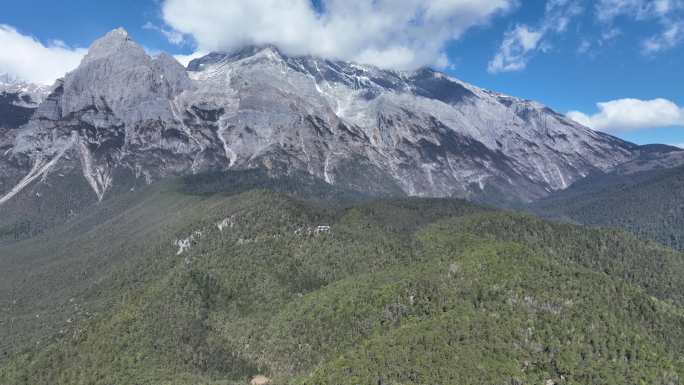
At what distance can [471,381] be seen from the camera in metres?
199

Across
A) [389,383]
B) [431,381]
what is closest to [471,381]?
[431,381]

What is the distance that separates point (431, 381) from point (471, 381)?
14.2 meters

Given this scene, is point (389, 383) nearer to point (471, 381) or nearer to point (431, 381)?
point (431, 381)

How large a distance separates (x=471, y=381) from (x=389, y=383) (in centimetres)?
2896

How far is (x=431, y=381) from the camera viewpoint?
19875 centimetres

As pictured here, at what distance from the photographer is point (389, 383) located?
653 ft

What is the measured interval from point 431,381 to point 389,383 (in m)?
14.8
